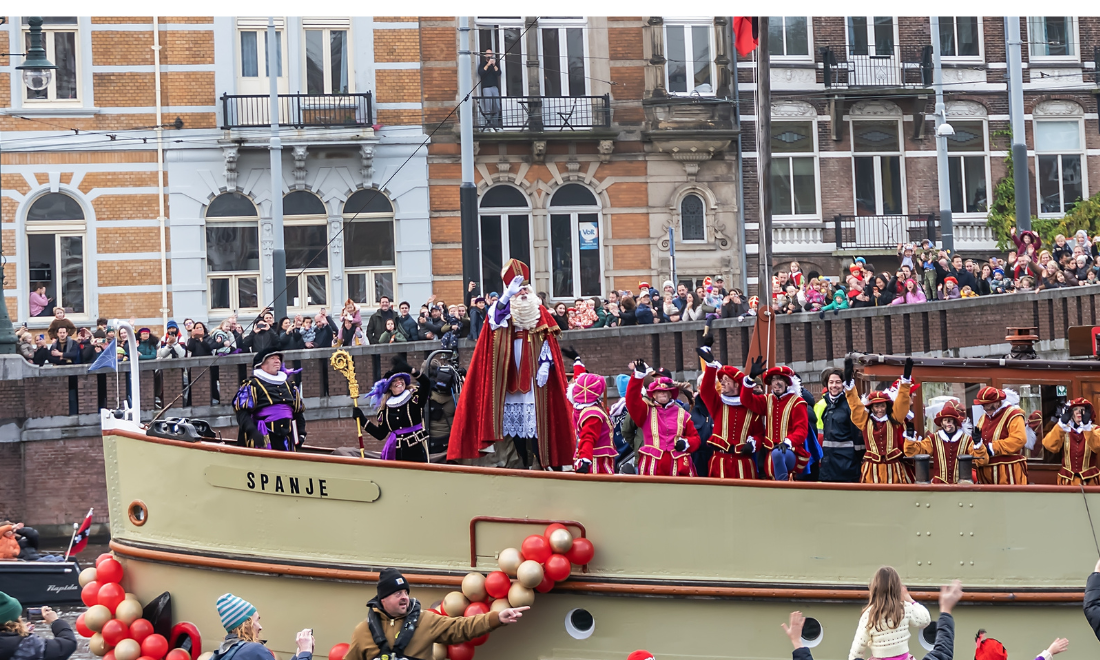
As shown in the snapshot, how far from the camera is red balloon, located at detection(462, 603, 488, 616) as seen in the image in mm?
8141

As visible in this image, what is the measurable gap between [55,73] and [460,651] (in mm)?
18900

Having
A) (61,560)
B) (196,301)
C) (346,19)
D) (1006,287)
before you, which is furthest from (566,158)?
(61,560)

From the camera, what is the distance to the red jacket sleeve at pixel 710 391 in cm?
905

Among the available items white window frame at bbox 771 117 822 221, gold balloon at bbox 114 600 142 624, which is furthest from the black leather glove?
white window frame at bbox 771 117 822 221

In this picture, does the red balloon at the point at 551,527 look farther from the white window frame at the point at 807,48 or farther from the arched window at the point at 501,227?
the white window frame at the point at 807,48

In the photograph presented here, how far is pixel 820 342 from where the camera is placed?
752 inches

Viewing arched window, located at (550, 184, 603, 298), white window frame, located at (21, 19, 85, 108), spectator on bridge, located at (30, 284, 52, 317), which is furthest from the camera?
arched window, located at (550, 184, 603, 298)

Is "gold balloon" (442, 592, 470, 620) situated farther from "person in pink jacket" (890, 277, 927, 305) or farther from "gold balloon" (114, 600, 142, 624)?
"person in pink jacket" (890, 277, 927, 305)

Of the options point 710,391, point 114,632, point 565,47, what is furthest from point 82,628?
point 565,47

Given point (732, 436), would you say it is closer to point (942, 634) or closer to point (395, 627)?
point (395, 627)

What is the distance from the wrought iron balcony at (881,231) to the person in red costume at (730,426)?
17.6 m

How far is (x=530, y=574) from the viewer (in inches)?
322

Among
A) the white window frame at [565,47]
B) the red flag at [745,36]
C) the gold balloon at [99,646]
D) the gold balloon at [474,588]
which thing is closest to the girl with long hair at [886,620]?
the gold balloon at [474,588]

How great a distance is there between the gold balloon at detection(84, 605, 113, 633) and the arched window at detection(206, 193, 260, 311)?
16.1m
